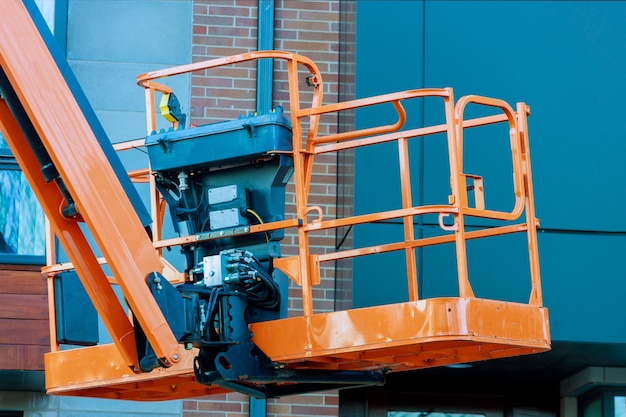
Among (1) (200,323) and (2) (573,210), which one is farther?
(2) (573,210)

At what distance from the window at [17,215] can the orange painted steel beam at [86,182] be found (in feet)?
13.4

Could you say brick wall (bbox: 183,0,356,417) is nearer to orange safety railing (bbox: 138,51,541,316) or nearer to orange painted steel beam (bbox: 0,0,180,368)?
orange safety railing (bbox: 138,51,541,316)

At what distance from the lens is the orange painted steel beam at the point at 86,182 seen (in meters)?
6.67

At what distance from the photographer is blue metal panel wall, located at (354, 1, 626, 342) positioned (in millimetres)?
10117

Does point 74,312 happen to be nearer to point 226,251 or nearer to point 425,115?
point 226,251

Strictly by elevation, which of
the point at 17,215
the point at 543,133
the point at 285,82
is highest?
the point at 285,82

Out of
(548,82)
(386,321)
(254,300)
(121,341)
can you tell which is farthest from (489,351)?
(548,82)

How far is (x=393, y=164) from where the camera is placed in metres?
10.3

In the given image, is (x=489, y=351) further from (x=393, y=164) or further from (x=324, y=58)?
(x=324, y=58)

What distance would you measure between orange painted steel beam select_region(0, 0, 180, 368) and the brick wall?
13.0ft

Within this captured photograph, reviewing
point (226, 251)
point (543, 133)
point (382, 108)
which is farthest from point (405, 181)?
point (543, 133)

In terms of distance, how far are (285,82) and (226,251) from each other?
433 centimetres

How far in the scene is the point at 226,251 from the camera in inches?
284

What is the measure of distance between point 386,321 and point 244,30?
5.34 m
